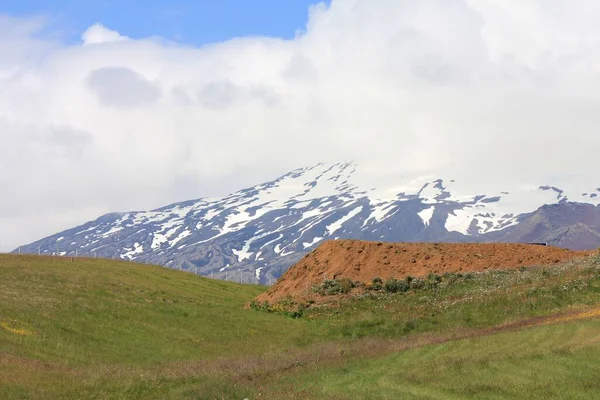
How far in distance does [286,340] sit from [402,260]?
2218 centimetres

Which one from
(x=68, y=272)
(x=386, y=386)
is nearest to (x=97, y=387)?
(x=386, y=386)

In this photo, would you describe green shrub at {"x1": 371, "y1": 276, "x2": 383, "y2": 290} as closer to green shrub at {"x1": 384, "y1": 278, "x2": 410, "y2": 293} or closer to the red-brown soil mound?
green shrub at {"x1": 384, "y1": 278, "x2": 410, "y2": 293}

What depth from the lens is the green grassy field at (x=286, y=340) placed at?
1238 inches

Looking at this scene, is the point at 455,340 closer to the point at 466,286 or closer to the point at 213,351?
the point at 213,351

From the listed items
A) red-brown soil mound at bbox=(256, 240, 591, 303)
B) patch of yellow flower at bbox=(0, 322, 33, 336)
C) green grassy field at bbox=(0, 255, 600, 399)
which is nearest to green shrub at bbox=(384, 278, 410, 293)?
green grassy field at bbox=(0, 255, 600, 399)

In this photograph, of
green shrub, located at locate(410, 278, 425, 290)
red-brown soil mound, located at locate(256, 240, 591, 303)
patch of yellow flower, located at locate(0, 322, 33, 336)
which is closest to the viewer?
patch of yellow flower, located at locate(0, 322, 33, 336)

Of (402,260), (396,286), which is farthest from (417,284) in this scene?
(402,260)

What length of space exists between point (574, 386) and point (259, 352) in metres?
25.8

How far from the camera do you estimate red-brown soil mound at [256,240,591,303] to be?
236 ft

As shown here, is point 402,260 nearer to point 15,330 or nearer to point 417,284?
point 417,284

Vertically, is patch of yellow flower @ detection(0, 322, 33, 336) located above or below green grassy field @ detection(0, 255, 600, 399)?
above

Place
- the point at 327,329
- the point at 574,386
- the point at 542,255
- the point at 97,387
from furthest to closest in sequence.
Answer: the point at 542,255, the point at 327,329, the point at 97,387, the point at 574,386

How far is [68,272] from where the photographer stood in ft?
235

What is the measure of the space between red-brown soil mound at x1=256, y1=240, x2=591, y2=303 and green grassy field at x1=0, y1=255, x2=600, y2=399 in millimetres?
5756
